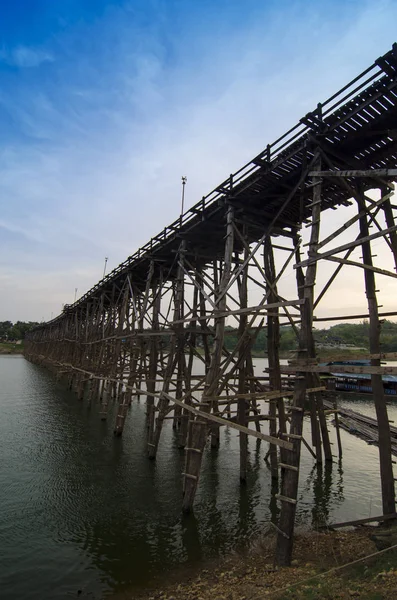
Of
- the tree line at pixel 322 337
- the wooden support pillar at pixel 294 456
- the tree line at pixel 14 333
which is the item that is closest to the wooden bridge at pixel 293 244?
the wooden support pillar at pixel 294 456

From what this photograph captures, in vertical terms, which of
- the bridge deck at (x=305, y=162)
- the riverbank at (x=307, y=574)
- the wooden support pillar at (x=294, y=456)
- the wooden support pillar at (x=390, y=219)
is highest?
the bridge deck at (x=305, y=162)

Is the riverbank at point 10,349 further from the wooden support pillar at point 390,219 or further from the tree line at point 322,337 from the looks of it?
the wooden support pillar at point 390,219

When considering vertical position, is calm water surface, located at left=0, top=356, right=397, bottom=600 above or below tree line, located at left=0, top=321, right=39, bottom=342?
below

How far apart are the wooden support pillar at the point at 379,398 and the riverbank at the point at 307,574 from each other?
673 millimetres

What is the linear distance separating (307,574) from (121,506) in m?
5.20

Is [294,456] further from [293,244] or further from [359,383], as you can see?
[359,383]

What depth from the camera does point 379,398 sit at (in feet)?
23.1

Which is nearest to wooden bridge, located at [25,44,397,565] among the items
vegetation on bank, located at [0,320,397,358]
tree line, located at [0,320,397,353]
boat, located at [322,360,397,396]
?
boat, located at [322,360,397,396]

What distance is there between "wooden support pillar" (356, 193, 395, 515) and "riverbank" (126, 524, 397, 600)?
673 millimetres

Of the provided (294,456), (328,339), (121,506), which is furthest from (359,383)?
(328,339)

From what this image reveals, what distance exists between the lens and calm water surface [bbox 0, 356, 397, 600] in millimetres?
6266

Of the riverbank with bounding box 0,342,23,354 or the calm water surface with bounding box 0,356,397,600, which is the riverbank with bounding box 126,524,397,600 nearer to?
the calm water surface with bounding box 0,356,397,600

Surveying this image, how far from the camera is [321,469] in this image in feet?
39.0

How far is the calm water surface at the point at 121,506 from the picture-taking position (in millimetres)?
6266
